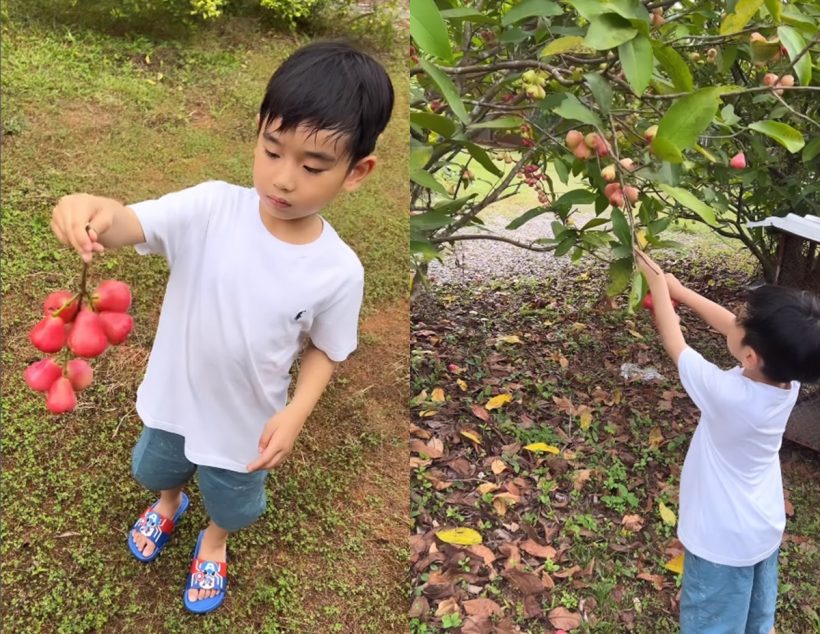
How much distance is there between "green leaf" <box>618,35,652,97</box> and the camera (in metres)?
1.53

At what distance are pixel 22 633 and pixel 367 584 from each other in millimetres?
826

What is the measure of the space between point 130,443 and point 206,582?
1.74 ft

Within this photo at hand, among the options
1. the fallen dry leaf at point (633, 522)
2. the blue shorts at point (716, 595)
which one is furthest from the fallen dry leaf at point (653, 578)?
the blue shorts at point (716, 595)

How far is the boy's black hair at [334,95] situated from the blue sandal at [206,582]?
1082mm

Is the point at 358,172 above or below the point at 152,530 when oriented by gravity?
above

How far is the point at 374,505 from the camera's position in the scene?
88.4 inches

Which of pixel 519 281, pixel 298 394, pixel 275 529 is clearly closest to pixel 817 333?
pixel 298 394

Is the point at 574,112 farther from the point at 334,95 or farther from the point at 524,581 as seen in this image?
the point at 524,581

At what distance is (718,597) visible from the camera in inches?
70.2

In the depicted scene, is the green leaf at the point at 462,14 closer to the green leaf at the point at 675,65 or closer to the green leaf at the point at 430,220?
the green leaf at the point at 675,65

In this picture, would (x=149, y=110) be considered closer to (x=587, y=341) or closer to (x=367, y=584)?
(x=587, y=341)

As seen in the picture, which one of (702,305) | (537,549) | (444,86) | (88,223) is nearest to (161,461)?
(88,223)

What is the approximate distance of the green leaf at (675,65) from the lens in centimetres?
164

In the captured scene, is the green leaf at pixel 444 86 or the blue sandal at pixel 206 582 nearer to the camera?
the green leaf at pixel 444 86
